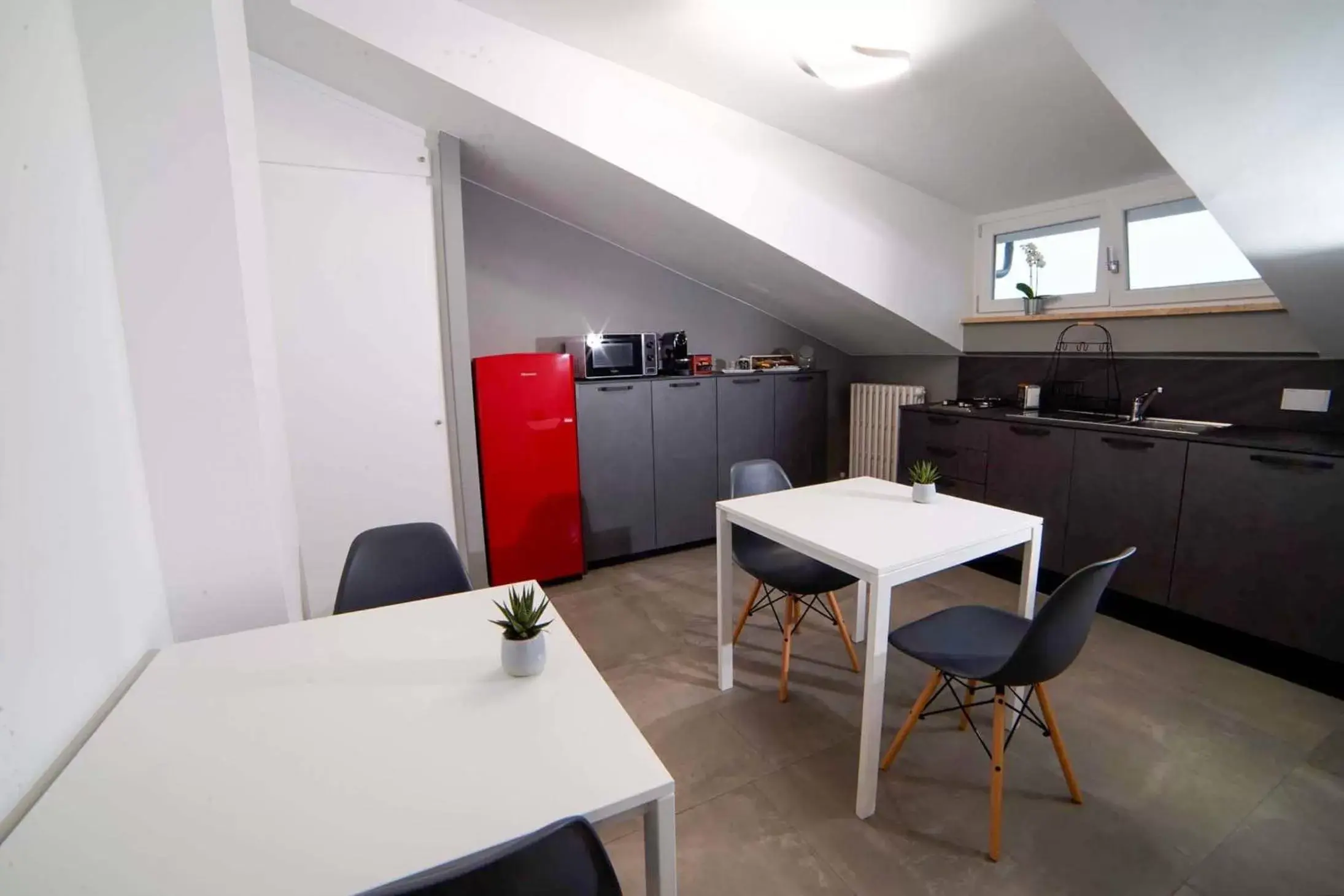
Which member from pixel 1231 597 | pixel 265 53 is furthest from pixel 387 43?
pixel 1231 597

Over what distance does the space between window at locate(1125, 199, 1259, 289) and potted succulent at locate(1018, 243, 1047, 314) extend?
457 mm

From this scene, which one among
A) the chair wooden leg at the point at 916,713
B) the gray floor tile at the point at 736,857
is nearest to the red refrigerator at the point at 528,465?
the gray floor tile at the point at 736,857

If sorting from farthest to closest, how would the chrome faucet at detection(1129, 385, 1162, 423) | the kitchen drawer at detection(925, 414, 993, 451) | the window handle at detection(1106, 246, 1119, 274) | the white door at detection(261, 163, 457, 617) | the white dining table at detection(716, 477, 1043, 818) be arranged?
the kitchen drawer at detection(925, 414, 993, 451) → the window handle at detection(1106, 246, 1119, 274) → the chrome faucet at detection(1129, 385, 1162, 423) → the white door at detection(261, 163, 457, 617) → the white dining table at detection(716, 477, 1043, 818)

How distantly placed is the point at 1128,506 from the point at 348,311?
3907 mm

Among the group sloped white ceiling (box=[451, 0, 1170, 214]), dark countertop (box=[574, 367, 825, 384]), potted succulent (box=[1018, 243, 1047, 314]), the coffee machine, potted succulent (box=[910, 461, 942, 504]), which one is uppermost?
sloped white ceiling (box=[451, 0, 1170, 214])

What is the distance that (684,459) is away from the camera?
3.95 meters

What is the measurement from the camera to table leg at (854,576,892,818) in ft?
5.43

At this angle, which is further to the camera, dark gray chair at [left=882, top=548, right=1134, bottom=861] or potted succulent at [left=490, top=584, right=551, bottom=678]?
dark gray chair at [left=882, top=548, right=1134, bottom=861]

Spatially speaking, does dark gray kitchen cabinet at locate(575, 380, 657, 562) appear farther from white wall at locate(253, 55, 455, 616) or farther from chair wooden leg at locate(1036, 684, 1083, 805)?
chair wooden leg at locate(1036, 684, 1083, 805)

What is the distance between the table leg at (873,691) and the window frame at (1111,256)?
2.60 m

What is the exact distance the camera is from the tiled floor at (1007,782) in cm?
159

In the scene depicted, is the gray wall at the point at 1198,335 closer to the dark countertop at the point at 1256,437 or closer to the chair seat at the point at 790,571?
the dark countertop at the point at 1256,437

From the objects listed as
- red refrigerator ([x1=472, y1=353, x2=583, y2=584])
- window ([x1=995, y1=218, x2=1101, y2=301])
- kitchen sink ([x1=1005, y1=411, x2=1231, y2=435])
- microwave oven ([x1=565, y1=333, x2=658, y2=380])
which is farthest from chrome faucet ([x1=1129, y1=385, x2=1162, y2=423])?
red refrigerator ([x1=472, y1=353, x2=583, y2=584])

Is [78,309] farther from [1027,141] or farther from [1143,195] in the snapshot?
[1143,195]
